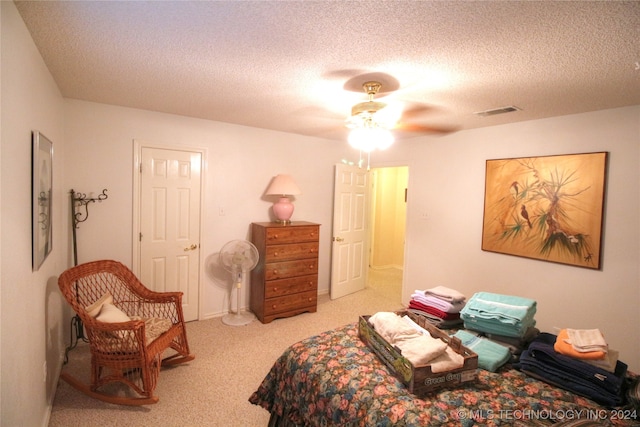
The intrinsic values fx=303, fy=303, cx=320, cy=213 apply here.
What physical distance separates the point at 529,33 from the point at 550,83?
2.68 feet

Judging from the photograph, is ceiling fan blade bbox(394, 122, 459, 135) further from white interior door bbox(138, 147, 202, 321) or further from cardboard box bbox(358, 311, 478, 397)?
cardboard box bbox(358, 311, 478, 397)

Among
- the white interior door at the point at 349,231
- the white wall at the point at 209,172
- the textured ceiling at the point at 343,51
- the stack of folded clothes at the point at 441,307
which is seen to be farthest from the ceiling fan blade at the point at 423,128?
the stack of folded clothes at the point at 441,307

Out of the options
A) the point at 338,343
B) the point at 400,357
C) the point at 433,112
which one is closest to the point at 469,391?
the point at 400,357

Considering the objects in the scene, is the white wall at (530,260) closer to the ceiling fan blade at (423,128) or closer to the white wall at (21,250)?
the ceiling fan blade at (423,128)

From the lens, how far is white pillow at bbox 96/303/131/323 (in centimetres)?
217

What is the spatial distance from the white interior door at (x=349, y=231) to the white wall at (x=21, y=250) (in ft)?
10.1

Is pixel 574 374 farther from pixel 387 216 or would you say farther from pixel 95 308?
pixel 387 216

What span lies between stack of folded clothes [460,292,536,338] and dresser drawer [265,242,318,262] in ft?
7.17

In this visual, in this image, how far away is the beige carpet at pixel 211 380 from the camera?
204cm

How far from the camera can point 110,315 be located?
220 centimetres

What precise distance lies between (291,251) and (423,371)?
8.25ft

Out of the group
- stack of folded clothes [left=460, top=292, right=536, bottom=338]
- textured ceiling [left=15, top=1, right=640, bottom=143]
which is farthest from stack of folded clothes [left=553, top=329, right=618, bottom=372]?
textured ceiling [left=15, top=1, right=640, bottom=143]

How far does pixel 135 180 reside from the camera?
3.10m

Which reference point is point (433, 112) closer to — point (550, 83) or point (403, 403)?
point (550, 83)
